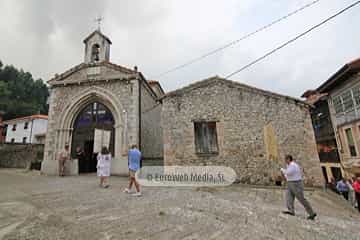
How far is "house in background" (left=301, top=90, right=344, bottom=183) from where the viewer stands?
15.4 m

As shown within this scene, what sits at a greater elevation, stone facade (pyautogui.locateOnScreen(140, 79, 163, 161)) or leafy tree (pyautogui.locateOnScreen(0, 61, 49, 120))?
leafy tree (pyautogui.locateOnScreen(0, 61, 49, 120))

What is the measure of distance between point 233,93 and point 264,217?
21.3 feet

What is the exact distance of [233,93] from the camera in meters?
9.43

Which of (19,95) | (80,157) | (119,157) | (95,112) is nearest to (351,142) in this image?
(119,157)

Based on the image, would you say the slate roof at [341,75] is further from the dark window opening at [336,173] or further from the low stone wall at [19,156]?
the low stone wall at [19,156]

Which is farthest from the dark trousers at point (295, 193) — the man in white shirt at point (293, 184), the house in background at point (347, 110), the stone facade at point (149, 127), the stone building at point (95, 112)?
the house in background at point (347, 110)

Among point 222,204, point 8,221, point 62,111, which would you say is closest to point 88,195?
point 8,221

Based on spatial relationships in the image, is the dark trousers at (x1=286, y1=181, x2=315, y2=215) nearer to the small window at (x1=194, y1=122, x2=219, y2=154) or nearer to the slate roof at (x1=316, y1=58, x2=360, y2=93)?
the small window at (x1=194, y1=122, x2=219, y2=154)

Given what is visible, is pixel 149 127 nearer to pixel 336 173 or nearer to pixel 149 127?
pixel 149 127

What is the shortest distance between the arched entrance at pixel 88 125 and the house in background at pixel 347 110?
16254mm

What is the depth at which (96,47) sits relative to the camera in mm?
13438

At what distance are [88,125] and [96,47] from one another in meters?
5.96

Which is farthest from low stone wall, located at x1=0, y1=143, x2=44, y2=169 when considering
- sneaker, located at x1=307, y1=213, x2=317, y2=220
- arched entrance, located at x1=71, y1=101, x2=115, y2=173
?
sneaker, located at x1=307, y1=213, x2=317, y2=220

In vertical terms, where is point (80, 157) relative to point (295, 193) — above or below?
above
